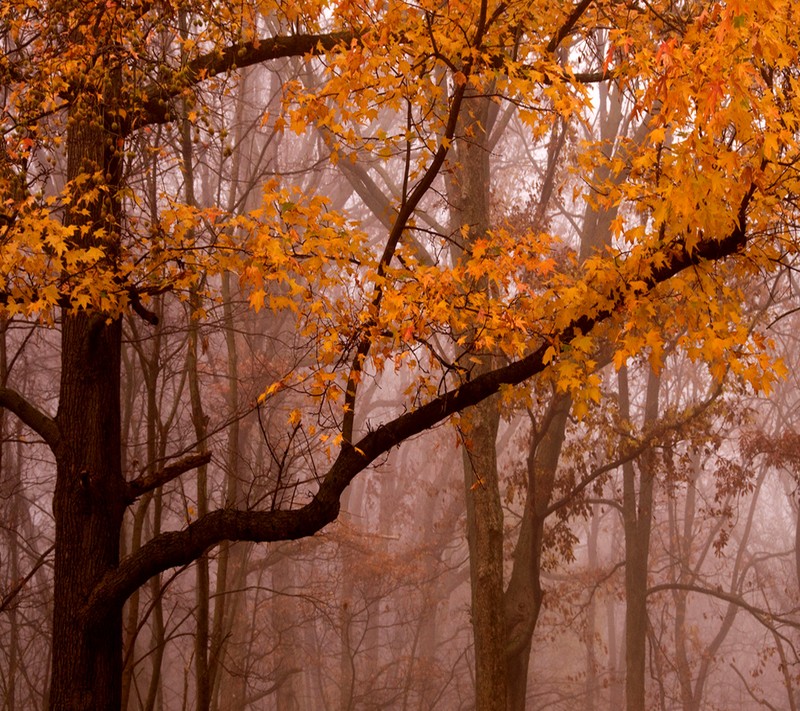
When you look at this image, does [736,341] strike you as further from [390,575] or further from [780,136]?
[390,575]

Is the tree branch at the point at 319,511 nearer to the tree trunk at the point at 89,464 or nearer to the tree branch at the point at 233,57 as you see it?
the tree trunk at the point at 89,464

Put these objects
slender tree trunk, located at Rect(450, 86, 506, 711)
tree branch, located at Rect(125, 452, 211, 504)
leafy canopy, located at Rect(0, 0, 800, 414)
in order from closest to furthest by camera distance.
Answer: leafy canopy, located at Rect(0, 0, 800, 414) → tree branch, located at Rect(125, 452, 211, 504) → slender tree trunk, located at Rect(450, 86, 506, 711)

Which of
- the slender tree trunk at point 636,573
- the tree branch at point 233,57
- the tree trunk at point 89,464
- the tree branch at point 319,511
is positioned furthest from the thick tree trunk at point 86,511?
the slender tree trunk at point 636,573

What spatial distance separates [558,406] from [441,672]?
45.0 feet

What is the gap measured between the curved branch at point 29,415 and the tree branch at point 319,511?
1.10m

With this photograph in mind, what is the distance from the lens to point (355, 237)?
5238mm

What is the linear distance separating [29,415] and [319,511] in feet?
7.33

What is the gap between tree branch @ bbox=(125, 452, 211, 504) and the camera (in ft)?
17.5

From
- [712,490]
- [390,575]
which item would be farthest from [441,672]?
[712,490]

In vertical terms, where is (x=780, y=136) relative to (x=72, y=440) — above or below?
above

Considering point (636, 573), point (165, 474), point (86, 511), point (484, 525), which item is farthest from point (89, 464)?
point (636, 573)

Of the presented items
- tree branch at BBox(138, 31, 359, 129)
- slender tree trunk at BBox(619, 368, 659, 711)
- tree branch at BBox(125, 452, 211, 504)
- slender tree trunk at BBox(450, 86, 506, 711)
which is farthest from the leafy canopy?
slender tree trunk at BBox(619, 368, 659, 711)

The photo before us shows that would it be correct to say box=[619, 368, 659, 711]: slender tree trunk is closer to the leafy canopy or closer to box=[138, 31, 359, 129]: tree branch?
the leafy canopy

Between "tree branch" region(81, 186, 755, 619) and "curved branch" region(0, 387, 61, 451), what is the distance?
1103 mm
